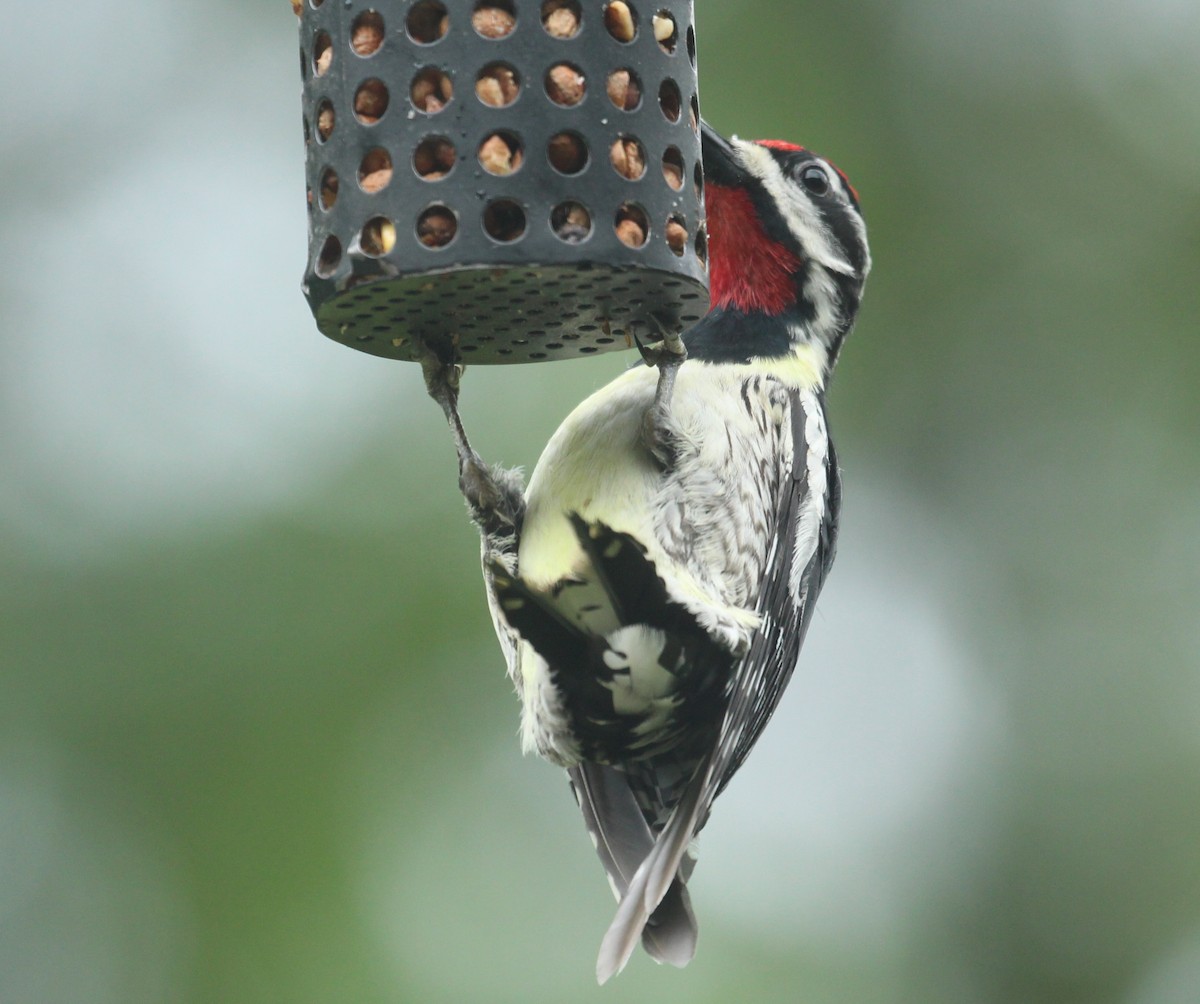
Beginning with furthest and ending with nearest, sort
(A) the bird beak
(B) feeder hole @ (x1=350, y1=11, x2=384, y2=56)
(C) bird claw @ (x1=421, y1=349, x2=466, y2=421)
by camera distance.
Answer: (A) the bird beak → (C) bird claw @ (x1=421, y1=349, x2=466, y2=421) → (B) feeder hole @ (x1=350, y1=11, x2=384, y2=56)

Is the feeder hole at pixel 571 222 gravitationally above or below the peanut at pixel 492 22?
below

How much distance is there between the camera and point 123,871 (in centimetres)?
611

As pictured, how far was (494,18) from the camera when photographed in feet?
8.57

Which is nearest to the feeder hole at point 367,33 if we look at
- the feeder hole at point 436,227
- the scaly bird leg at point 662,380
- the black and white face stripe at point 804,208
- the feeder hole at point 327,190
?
the feeder hole at point 327,190

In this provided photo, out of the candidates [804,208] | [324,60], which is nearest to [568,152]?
[324,60]

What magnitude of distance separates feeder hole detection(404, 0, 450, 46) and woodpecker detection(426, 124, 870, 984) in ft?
1.92

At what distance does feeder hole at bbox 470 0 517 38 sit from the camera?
2.60 meters

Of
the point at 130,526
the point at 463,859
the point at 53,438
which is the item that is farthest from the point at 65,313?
the point at 463,859

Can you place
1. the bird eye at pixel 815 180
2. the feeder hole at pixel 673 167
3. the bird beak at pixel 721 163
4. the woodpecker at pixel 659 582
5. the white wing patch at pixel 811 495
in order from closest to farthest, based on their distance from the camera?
1. the feeder hole at pixel 673 167
2. the woodpecker at pixel 659 582
3. the white wing patch at pixel 811 495
4. the bird beak at pixel 721 163
5. the bird eye at pixel 815 180

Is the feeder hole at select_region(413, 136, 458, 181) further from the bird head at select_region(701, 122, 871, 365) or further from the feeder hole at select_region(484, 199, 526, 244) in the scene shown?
the bird head at select_region(701, 122, 871, 365)

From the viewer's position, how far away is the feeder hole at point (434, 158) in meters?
2.56

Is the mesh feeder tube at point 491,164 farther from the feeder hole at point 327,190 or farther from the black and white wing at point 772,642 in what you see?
the black and white wing at point 772,642

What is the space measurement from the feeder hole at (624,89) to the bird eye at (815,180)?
1.41 metres

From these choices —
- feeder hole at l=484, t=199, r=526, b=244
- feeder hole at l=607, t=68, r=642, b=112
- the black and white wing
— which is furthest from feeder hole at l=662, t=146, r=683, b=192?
the black and white wing
